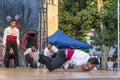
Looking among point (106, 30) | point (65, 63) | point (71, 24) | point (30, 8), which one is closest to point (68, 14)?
point (71, 24)

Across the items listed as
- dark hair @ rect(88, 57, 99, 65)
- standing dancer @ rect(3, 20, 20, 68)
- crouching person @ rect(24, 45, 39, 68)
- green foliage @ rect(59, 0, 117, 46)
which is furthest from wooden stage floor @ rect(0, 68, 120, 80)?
green foliage @ rect(59, 0, 117, 46)

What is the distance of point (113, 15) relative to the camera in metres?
31.0

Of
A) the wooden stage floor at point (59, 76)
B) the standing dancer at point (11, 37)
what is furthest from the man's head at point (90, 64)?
the standing dancer at point (11, 37)

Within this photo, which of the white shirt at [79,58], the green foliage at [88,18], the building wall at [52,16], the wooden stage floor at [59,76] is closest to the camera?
the wooden stage floor at [59,76]

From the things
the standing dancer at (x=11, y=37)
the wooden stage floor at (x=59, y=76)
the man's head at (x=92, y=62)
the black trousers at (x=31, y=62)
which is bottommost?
the black trousers at (x=31, y=62)

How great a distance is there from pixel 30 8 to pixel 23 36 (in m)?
1.80

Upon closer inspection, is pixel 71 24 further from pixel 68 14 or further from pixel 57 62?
pixel 57 62

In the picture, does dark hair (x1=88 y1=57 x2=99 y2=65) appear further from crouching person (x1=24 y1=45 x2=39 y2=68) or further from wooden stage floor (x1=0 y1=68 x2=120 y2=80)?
crouching person (x1=24 y1=45 x2=39 y2=68)

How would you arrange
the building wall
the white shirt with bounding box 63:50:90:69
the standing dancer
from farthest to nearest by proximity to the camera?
the building wall
the standing dancer
the white shirt with bounding box 63:50:90:69

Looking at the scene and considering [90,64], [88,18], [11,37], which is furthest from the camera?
[88,18]

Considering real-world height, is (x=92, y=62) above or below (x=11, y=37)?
below

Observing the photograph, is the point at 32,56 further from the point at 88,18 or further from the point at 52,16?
the point at 88,18

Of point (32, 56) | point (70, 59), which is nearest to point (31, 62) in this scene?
point (32, 56)

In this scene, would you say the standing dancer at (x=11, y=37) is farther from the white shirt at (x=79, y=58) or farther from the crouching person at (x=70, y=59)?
the white shirt at (x=79, y=58)
